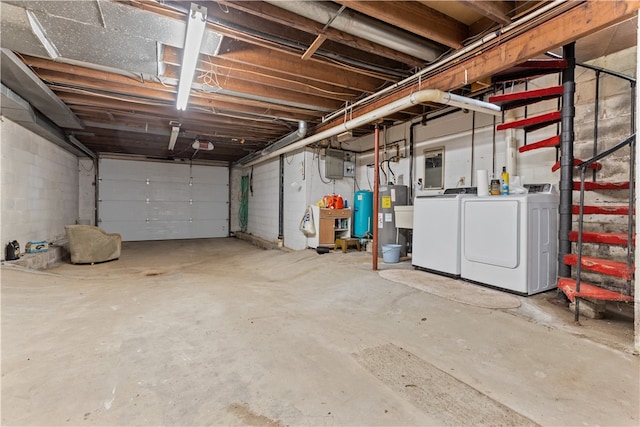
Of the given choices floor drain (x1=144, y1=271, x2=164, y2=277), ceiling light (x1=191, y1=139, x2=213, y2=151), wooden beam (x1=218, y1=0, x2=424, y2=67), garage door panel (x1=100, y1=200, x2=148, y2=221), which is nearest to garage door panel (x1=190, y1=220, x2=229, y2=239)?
garage door panel (x1=100, y1=200, x2=148, y2=221)

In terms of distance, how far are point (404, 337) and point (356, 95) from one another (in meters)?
3.40

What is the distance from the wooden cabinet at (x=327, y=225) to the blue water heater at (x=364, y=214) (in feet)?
0.64

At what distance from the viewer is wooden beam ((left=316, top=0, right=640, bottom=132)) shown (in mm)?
2094

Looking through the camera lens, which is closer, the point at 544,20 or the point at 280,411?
the point at 280,411

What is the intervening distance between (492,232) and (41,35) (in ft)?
15.4

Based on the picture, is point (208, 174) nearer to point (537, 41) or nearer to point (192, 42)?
point (192, 42)

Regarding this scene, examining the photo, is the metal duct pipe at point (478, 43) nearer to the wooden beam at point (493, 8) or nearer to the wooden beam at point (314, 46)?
the wooden beam at point (493, 8)

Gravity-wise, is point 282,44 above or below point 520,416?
above

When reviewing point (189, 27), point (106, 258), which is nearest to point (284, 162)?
point (106, 258)

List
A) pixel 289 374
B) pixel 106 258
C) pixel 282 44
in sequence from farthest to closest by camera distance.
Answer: pixel 106 258 < pixel 282 44 < pixel 289 374

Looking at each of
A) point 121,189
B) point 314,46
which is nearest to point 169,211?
point 121,189

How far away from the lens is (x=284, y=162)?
7.23m

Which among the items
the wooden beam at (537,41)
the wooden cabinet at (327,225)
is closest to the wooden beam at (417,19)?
the wooden beam at (537,41)

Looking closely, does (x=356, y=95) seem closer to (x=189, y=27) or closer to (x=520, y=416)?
(x=189, y=27)
